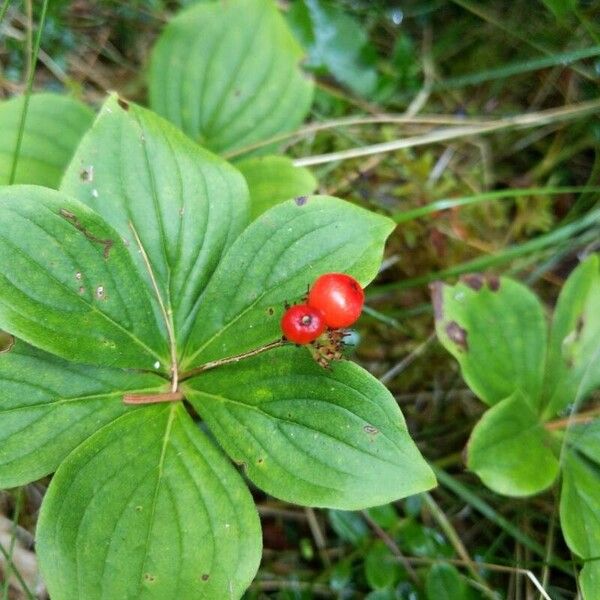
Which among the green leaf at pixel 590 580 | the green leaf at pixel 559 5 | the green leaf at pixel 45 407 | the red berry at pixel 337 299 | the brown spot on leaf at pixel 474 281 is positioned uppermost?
the green leaf at pixel 559 5

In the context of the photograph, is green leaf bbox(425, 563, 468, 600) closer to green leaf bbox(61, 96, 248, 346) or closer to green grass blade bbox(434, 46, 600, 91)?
green leaf bbox(61, 96, 248, 346)

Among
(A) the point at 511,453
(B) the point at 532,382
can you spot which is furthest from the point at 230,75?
(A) the point at 511,453

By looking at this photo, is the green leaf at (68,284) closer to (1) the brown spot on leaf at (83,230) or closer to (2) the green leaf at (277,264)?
(1) the brown spot on leaf at (83,230)

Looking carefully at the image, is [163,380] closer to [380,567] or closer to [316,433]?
[316,433]

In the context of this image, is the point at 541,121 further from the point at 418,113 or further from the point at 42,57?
the point at 42,57

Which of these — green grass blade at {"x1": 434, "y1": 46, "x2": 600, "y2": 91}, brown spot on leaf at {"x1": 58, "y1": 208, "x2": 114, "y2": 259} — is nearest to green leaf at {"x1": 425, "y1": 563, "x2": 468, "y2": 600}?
brown spot on leaf at {"x1": 58, "y1": 208, "x2": 114, "y2": 259}

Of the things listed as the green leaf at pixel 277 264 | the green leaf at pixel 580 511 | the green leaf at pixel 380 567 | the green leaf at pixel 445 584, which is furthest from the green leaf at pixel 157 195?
the green leaf at pixel 580 511

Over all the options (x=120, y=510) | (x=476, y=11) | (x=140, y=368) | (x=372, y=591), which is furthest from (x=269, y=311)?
(x=476, y=11)
